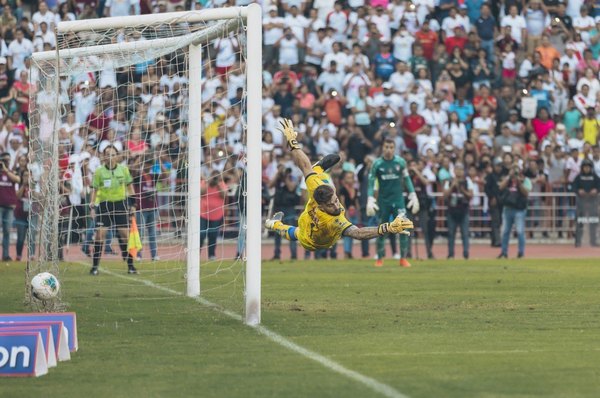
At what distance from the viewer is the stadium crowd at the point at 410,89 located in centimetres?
3042

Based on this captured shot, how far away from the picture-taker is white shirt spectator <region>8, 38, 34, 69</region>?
33312mm

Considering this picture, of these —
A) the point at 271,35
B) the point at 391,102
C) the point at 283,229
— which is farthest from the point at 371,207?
the point at 271,35

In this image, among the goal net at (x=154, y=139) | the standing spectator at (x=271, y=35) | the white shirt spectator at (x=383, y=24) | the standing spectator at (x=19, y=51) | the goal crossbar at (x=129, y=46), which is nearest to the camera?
the goal net at (x=154, y=139)

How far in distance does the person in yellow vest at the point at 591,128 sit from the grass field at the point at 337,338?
39.6 feet

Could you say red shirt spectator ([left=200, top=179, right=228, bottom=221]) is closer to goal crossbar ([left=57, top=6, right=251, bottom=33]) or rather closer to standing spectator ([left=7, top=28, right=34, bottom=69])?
standing spectator ([left=7, top=28, right=34, bottom=69])

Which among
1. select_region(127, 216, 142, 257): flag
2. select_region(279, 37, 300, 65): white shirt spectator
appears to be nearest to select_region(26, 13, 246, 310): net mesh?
select_region(127, 216, 142, 257): flag

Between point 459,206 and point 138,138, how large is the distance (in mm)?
8042

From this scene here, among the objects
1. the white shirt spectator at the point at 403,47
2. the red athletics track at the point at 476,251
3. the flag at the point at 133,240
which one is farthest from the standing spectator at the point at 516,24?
the flag at the point at 133,240

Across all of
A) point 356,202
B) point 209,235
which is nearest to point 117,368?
point 209,235

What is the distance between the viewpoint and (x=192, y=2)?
33875 mm

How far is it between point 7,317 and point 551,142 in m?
23.9

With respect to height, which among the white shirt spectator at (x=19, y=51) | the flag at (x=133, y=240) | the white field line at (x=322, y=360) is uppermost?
the white shirt spectator at (x=19, y=51)

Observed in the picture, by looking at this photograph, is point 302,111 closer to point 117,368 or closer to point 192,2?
point 192,2

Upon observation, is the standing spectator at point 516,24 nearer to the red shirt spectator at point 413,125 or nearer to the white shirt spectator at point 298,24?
the red shirt spectator at point 413,125
